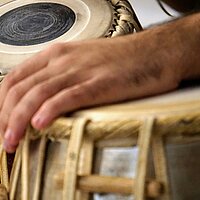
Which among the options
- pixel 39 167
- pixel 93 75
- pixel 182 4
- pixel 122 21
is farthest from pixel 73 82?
pixel 182 4

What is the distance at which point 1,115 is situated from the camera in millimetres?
799

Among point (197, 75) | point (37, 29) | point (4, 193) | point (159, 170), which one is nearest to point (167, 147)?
point (159, 170)

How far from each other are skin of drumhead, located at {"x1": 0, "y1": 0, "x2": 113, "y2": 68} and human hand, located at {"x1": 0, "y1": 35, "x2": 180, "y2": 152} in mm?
421

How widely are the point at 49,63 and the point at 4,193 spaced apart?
22 centimetres

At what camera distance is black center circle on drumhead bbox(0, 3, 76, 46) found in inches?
52.6

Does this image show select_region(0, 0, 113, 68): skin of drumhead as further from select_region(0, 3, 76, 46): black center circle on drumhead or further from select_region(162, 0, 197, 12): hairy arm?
select_region(162, 0, 197, 12): hairy arm

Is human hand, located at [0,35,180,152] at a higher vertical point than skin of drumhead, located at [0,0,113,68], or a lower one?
lower

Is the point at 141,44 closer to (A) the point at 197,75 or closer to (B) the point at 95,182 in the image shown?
(A) the point at 197,75

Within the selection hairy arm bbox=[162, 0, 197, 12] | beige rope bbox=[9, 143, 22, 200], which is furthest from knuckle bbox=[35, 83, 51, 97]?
hairy arm bbox=[162, 0, 197, 12]

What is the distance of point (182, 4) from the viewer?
1.56 meters

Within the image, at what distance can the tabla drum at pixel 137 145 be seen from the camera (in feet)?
2.34

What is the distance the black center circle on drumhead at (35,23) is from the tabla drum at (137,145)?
0.60m

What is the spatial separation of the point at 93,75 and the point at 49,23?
64 centimetres

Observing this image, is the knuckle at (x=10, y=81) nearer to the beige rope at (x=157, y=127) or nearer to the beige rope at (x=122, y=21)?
the beige rope at (x=157, y=127)
